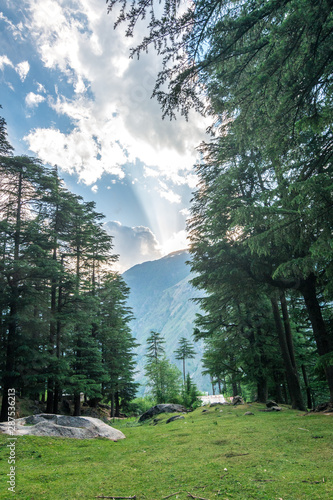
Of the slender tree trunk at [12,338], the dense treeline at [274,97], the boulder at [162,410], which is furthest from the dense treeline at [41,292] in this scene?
the dense treeline at [274,97]

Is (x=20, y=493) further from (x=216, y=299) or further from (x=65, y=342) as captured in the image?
(x=65, y=342)

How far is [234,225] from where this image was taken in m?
9.28

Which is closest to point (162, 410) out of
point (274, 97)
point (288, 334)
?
point (288, 334)

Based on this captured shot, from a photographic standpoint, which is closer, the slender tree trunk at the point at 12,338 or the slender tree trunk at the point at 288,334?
the slender tree trunk at the point at 12,338

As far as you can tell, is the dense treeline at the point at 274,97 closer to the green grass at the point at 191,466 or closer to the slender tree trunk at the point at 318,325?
the slender tree trunk at the point at 318,325

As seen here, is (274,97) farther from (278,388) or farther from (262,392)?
(278,388)

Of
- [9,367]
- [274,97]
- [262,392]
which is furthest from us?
[262,392]

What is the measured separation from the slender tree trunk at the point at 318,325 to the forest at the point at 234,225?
45 mm

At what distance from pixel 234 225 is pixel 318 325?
526 cm

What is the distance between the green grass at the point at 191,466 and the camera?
400cm

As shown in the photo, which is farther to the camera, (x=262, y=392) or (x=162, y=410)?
(x=162, y=410)

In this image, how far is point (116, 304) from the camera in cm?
2706

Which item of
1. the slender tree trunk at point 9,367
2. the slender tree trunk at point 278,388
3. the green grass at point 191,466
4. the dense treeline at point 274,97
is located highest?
the dense treeline at point 274,97

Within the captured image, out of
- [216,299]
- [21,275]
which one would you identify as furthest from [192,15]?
[21,275]
